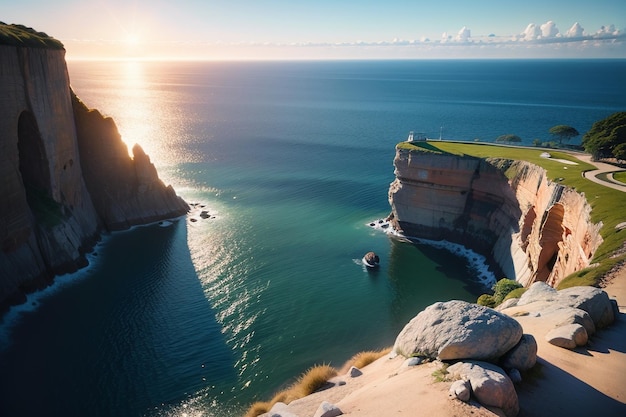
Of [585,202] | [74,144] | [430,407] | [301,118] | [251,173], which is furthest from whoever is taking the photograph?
[301,118]

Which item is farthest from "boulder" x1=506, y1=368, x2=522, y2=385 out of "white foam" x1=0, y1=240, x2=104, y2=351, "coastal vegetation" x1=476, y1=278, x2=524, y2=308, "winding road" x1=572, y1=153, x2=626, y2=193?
"white foam" x1=0, y1=240, x2=104, y2=351

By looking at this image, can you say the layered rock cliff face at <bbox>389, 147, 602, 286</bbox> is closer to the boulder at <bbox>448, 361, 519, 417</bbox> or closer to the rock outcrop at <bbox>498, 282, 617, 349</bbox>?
the rock outcrop at <bbox>498, 282, 617, 349</bbox>

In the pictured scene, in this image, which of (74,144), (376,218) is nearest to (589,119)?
(376,218)

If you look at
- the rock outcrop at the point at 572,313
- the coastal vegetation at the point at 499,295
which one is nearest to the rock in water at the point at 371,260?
the coastal vegetation at the point at 499,295

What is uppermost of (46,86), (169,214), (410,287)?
(46,86)

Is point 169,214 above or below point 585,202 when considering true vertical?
below

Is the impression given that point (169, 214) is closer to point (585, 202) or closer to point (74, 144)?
point (74, 144)

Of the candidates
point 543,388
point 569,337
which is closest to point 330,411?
point 543,388

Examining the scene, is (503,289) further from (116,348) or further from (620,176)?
(116,348)
